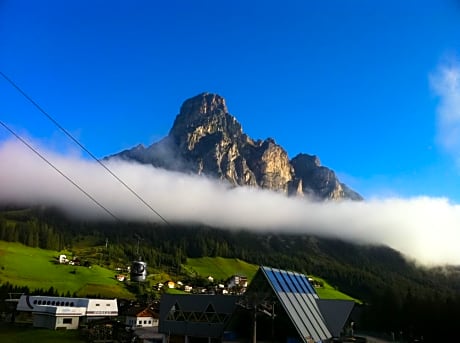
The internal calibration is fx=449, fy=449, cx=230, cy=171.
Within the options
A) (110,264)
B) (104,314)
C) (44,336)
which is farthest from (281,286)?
(110,264)

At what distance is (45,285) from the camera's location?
122 m

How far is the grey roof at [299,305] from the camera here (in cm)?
3866

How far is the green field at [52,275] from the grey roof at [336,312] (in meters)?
84.9

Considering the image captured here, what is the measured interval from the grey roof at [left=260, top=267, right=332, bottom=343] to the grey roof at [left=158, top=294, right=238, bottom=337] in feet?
16.6

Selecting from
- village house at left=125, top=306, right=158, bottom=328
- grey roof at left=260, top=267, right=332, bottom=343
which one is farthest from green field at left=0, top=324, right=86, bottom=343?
grey roof at left=260, top=267, right=332, bottom=343

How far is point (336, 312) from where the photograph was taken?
47469mm

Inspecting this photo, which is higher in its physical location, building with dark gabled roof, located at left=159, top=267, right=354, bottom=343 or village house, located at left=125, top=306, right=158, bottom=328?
building with dark gabled roof, located at left=159, top=267, right=354, bottom=343

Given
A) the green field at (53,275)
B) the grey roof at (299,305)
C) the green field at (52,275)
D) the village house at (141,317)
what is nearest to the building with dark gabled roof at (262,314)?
the grey roof at (299,305)

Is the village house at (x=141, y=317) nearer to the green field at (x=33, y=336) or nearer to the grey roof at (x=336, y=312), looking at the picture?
the green field at (x=33, y=336)

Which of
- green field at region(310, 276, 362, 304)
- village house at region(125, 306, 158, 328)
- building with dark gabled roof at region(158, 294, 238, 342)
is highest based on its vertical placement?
green field at region(310, 276, 362, 304)

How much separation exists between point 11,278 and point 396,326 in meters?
108

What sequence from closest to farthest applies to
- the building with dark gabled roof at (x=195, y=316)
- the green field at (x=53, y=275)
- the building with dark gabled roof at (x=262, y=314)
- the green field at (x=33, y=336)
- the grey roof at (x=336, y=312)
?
1. the building with dark gabled roof at (x=262, y=314)
2. the building with dark gabled roof at (x=195, y=316)
3. the grey roof at (x=336, y=312)
4. the green field at (x=33, y=336)
5. the green field at (x=53, y=275)

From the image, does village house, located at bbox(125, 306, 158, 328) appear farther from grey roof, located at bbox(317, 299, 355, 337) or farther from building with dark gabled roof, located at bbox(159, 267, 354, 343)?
grey roof, located at bbox(317, 299, 355, 337)

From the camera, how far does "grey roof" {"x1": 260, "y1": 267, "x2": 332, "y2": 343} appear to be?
3866 centimetres
